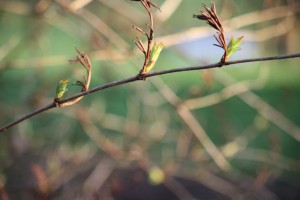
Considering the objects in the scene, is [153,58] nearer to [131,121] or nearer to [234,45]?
[234,45]

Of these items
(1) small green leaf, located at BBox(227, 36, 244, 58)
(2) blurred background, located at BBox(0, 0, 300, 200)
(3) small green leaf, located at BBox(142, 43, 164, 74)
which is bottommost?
(2) blurred background, located at BBox(0, 0, 300, 200)

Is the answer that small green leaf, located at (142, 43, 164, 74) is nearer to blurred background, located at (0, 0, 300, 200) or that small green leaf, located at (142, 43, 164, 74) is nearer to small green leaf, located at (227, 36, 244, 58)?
small green leaf, located at (227, 36, 244, 58)

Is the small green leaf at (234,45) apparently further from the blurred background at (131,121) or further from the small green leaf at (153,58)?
the blurred background at (131,121)

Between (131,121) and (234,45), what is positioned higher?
(234,45)

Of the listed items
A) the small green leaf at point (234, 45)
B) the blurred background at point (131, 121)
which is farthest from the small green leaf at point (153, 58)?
the blurred background at point (131, 121)

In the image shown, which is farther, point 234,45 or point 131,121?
point 131,121

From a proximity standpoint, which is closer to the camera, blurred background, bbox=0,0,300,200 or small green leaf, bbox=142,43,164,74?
small green leaf, bbox=142,43,164,74

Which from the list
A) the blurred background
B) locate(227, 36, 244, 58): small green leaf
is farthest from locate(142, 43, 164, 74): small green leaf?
the blurred background

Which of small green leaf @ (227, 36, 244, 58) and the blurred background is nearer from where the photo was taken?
small green leaf @ (227, 36, 244, 58)

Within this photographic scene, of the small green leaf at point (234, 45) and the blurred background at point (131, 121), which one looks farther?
the blurred background at point (131, 121)

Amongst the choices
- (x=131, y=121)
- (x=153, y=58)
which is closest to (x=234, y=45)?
(x=153, y=58)

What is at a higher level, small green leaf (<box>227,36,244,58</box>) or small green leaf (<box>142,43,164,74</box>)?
small green leaf (<box>227,36,244,58</box>)
